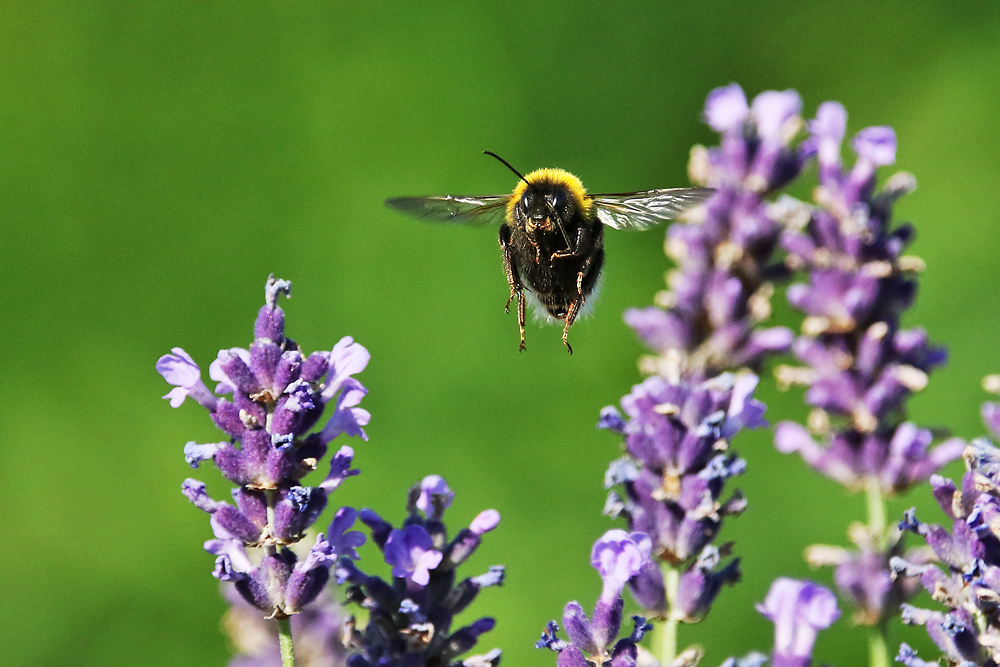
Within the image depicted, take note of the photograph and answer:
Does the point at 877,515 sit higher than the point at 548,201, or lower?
lower

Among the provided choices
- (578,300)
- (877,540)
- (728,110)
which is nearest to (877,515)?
(877,540)

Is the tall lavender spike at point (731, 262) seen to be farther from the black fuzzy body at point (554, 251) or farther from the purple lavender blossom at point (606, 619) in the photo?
the purple lavender blossom at point (606, 619)

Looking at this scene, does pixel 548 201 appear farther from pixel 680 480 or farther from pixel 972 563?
pixel 972 563

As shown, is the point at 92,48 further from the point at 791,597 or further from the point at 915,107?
the point at 791,597

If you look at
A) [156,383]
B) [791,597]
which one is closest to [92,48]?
[156,383]

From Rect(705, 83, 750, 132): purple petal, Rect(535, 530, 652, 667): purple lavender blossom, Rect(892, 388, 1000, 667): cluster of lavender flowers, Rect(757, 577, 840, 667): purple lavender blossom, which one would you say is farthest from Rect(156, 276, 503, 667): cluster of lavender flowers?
Rect(705, 83, 750, 132): purple petal

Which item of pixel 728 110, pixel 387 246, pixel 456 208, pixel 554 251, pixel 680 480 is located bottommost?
pixel 680 480

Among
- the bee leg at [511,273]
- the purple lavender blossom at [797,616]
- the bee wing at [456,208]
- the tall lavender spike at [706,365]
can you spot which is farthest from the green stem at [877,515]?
the bee wing at [456,208]
